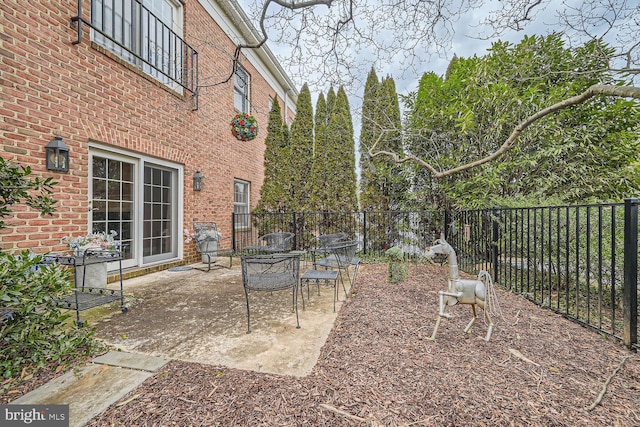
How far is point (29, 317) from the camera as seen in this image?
1.80 metres

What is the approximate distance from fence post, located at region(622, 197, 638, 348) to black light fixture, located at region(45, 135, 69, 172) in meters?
5.76

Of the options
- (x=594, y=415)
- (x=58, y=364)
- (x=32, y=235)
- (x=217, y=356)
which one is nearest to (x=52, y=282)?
(x=58, y=364)

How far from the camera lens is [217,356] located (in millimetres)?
2148

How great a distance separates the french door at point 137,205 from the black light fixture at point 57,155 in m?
0.57

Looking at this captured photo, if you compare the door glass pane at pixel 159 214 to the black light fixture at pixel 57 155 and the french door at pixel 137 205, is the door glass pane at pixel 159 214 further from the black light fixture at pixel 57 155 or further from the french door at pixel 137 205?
the black light fixture at pixel 57 155

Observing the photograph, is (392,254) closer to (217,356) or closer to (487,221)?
(487,221)

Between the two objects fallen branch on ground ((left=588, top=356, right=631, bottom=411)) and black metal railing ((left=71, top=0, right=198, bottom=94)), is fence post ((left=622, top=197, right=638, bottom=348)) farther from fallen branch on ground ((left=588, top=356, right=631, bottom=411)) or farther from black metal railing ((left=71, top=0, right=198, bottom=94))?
black metal railing ((left=71, top=0, right=198, bottom=94))

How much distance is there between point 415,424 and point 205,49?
7.49 metres

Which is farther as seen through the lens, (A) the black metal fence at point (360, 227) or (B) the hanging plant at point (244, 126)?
(A) the black metal fence at point (360, 227)

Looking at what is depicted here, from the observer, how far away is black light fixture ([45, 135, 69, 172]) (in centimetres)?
343

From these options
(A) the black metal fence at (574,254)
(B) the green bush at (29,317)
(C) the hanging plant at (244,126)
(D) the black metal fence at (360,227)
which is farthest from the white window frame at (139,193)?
(A) the black metal fence at (574,254)

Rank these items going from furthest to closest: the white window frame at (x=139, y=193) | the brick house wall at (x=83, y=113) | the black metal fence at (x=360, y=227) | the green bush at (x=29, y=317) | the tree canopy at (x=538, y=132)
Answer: the black metal fence at (x=360, y=227)
the tree canopy at (x=538, y=132)
the white window frame at (x=139, y=193)
the brick house wall at (x=83, y=113)
the green bush at (x=29, y=317)

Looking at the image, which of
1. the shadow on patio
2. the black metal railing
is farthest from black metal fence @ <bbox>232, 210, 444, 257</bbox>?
the black metal railing

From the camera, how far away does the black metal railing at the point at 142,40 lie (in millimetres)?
4139
